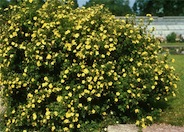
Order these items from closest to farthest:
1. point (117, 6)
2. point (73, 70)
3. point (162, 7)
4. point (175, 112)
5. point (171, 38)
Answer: point (73, 70) → point (175, 112) → point (171, 38) → point (117, 6) → point (162, 7)

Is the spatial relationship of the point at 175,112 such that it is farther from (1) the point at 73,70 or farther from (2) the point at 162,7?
(2) the point at 162,7

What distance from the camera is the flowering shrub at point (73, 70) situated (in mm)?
4031

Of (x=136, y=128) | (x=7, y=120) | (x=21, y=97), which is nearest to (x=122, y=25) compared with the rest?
(x=136, y=128)

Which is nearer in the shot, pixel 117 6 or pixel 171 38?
pixel 171 38

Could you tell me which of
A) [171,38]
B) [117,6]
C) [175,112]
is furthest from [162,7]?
[175,112]

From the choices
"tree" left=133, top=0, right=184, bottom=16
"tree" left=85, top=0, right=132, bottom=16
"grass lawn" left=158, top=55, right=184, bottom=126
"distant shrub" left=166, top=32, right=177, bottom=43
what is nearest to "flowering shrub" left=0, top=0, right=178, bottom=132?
"grass lawn" left=158, top=55, right=184, bottom=126

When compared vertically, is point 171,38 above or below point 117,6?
below

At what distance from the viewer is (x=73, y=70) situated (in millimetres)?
4016

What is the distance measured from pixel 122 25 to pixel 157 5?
48317 millimetres

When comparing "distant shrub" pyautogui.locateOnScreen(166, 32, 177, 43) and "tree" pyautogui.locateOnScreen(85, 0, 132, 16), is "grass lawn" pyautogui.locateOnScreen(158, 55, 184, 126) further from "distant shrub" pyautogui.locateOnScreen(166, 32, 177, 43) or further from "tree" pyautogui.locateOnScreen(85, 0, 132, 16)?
"tree" pyautogui.locateOnScreen(85, 0, 132, 16)

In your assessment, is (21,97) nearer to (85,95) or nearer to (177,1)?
(85,95)

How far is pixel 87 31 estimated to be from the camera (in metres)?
4.28

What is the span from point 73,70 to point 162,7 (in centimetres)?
4957

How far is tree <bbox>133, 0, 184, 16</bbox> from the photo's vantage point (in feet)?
168
